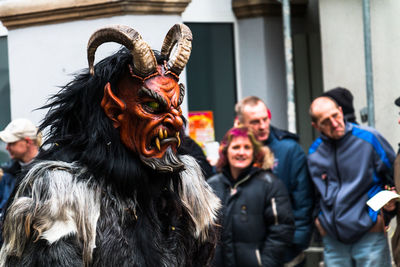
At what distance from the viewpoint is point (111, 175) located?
412 cm

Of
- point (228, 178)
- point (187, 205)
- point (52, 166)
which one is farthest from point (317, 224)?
point (52, 166)

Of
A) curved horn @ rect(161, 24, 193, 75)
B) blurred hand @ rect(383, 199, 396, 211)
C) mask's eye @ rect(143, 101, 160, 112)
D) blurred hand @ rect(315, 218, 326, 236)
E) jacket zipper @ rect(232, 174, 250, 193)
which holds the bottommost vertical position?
blurred hand @ rect(315, 218, 326, 236)

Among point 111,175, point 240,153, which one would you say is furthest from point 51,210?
point 240,153

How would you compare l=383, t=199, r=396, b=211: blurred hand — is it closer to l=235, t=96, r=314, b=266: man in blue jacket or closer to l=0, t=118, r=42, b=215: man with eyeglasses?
l=235, t=96, r=314, b=266: man in blue jacket

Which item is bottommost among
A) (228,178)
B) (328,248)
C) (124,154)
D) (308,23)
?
(328,248)

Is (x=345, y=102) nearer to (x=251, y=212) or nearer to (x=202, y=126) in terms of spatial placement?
(x=251, y=212)

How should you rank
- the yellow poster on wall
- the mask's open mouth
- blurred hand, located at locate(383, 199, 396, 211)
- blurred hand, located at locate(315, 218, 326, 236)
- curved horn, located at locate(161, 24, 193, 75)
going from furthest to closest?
the yellow poster on wall < blurred hand, located at locate(315, 218, 326, 236) < blurred hand, located at locate(383, 199, 396, 211) < curved horn, located at locate(161, 24, 193, 75) < the mask's open mouth

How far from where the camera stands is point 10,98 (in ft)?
26.3

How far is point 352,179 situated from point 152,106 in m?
2.88

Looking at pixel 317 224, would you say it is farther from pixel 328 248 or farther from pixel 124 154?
pixel 124 154

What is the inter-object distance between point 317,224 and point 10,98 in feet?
9.86

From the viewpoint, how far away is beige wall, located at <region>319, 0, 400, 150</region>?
8148 mm

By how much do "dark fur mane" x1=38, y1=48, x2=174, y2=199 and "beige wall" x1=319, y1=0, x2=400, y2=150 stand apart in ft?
13.8

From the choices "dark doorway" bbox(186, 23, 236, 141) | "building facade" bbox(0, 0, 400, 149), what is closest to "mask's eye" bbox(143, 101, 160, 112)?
"building facade" bbox(0, 0, 400, 149)
